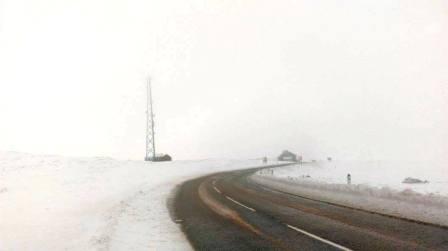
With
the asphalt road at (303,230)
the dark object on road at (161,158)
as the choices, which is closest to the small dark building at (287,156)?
the dark object on road at (161,158)

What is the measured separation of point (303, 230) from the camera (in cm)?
1018

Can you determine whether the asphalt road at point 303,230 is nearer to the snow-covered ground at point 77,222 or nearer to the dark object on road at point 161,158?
the snow-covered ground at point 77,222

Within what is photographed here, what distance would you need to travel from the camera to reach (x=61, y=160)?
162 feet

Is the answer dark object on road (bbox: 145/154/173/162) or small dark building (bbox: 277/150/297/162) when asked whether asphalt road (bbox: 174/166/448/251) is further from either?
small dark building (bbox: 277/150/297/162)

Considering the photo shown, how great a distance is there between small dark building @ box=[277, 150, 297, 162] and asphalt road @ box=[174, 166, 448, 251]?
4387 inches

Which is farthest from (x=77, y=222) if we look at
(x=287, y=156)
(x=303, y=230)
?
(x=287, y=156)

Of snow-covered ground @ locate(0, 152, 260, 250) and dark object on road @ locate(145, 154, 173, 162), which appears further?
dark object on road @ locate(145, 154, 173, 162)

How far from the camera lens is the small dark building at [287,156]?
412 ft

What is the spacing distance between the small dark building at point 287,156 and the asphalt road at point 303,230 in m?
111

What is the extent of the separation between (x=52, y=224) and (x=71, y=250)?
4648 mm

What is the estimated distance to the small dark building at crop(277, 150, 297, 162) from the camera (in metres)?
126

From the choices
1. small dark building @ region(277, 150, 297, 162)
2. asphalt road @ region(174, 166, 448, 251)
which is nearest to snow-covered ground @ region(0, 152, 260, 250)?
asphalt road @ region(174, 166, 448, 251)

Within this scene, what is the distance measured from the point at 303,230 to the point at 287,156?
4641 inches

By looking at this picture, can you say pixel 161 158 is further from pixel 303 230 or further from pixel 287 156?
pixel 303 230
